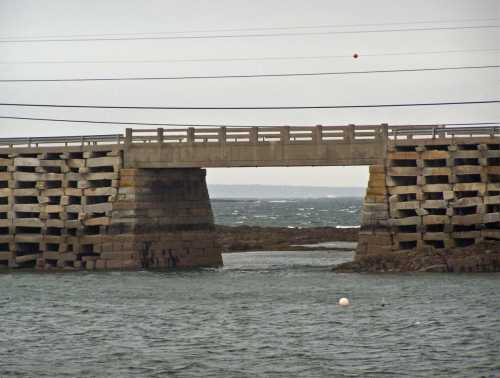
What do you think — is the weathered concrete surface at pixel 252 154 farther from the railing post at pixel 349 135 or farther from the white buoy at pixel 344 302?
the white buoy at pixel 344 302

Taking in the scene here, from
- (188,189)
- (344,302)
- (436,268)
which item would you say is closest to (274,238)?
(188,189)

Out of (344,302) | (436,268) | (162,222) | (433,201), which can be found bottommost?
(344,302)

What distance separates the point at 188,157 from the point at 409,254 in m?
10.8

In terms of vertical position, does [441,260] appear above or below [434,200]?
below

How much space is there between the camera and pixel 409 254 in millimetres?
49250

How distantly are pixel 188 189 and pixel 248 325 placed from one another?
1909 cm

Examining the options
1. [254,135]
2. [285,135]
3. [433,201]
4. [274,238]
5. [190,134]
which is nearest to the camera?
[433,201]

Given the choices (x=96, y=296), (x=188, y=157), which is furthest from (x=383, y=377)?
(x=188, y=157)

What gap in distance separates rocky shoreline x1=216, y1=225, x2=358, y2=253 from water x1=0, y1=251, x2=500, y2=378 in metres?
26.4

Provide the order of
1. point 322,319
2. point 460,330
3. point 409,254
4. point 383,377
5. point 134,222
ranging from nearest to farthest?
point 383,377 → point 460,330 → point 322,319 → point 409,254 → point 134,222

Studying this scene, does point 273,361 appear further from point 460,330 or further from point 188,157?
point 188,157

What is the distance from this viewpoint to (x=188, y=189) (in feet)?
182

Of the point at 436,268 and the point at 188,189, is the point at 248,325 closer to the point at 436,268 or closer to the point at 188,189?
the point at 436,268

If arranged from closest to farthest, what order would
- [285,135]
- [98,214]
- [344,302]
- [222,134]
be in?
[344,302]
[285,135]
[222,134]
[98,214]
